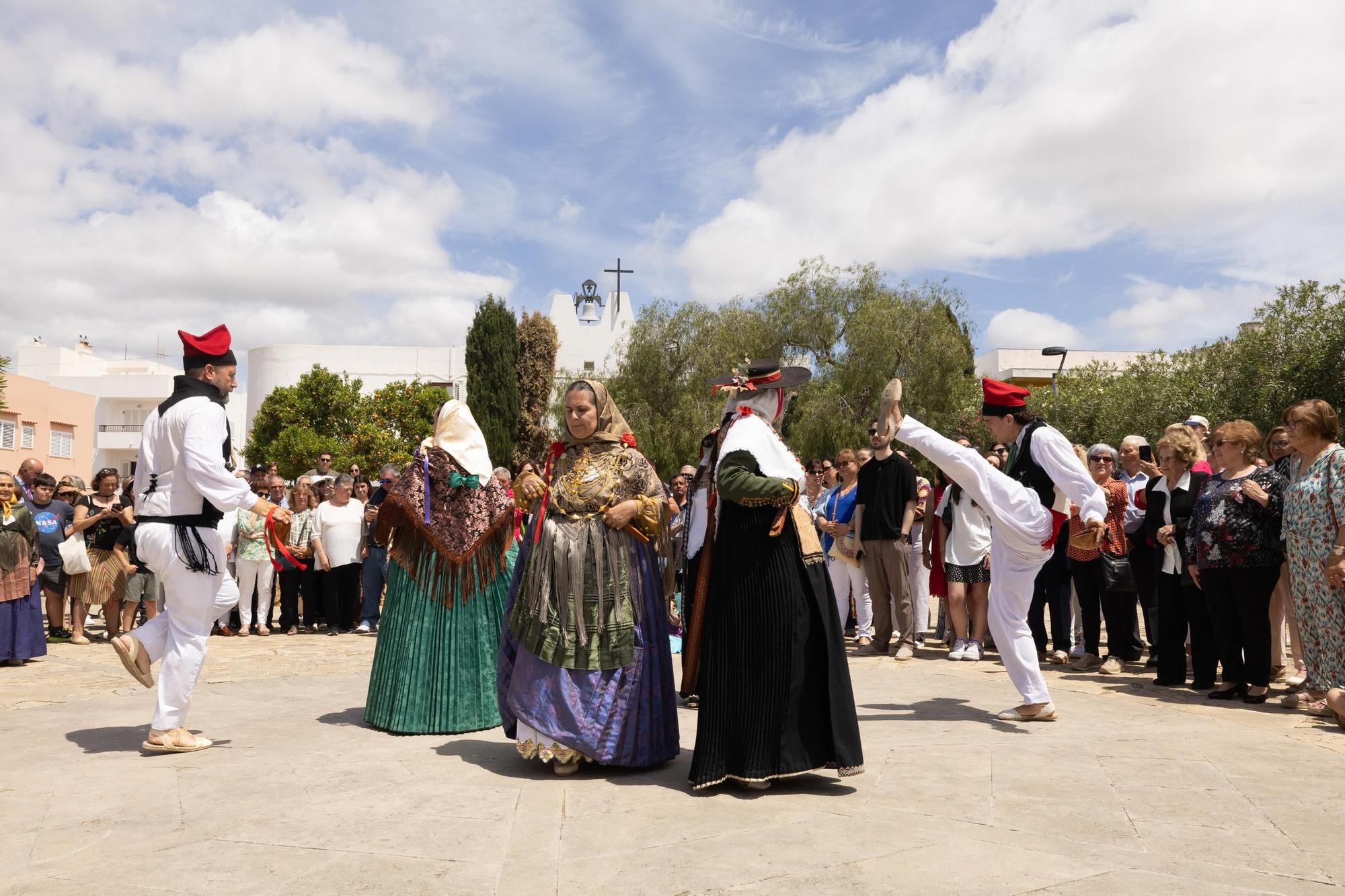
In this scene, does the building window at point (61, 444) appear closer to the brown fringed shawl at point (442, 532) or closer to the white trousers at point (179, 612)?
the brown fringed shawl at point (442, 532)

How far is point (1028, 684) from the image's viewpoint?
603 centimetres

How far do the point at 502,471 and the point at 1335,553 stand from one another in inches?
196

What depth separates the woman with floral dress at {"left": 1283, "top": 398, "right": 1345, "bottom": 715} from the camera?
6.08 metres

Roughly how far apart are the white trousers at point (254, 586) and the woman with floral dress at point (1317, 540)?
1014 cm

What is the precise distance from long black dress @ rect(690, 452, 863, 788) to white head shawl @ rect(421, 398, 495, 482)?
2156mm

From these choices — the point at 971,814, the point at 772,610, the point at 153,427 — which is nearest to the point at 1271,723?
the point at 971,814

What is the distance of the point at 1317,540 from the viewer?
6.20 m

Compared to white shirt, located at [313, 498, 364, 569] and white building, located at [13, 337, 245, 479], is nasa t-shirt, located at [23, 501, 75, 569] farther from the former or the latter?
white building, located at [13, 337, 245, 479]

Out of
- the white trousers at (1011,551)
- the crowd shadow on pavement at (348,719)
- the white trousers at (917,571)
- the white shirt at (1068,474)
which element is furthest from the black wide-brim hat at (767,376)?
the white trousers at (917,571)

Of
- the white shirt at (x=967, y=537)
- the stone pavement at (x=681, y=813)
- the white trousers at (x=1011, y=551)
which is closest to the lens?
the stone pavement at (x=681, y=813)

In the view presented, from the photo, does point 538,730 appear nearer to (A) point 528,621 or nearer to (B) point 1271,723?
(A) point 528,621

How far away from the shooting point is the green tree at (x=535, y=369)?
144 feet

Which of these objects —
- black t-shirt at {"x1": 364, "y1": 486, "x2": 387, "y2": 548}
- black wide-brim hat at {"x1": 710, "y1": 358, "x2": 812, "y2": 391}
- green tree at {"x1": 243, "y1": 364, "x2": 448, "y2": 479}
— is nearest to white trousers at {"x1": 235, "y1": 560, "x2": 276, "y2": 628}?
black t-shirt at {"x1": 364, "y1": 486, "x2": 387, "y2": 548}

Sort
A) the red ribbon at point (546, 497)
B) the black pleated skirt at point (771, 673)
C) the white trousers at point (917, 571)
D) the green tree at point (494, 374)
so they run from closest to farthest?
the black pleated skirt at point (771, 673) < the red ribbon at point (546, 497) < the white trousers at point (917, 571) < the green tree at point (494, 374)
